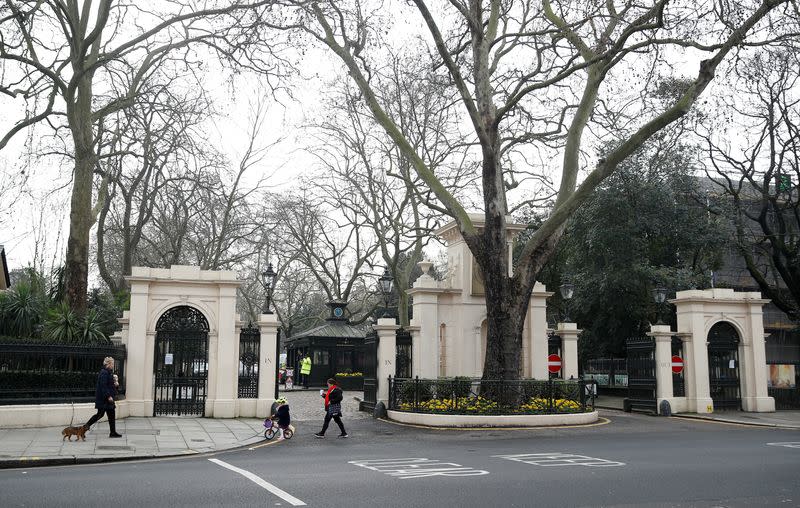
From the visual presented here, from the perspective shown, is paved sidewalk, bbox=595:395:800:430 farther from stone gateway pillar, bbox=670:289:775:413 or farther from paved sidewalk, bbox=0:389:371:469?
paved sidewalk, bbox=0:389:371:469

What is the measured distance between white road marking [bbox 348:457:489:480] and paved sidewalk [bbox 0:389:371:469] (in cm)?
385

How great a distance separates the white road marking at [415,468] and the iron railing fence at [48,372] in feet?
29.2

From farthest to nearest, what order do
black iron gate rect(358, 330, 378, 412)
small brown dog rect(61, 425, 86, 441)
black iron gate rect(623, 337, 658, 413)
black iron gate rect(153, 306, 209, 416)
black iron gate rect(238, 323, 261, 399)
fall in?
black iron gate rect(623, 337, 658, 413) < black iron gate rect(358, 330, 378, 412) < black iron gate rect(238, 323, 261, 399) < black iron gate rect(153, 306, 209, 416) < small brown dog rect(61, 425, 86, 441)

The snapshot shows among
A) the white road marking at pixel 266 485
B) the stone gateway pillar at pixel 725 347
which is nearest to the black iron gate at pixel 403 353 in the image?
the stone gateway pillar at pixel 725 347

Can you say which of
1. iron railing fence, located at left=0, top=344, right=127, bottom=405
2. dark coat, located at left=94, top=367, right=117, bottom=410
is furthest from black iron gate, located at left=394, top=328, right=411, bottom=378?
dark coat, located at left=94, top=367, right=117, bottom=410

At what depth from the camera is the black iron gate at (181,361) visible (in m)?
19.9

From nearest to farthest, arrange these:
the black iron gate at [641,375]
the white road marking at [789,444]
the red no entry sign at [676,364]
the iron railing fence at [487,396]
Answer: the white road marking at [789,444] → the iron railing fence at [487,396] → the red no entry sign at [676,364] → the black iron gate at [641,375]

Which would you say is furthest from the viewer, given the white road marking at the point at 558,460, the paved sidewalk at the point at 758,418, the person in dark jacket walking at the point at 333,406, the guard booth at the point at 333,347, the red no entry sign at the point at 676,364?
the guard booth at the point at 333,347

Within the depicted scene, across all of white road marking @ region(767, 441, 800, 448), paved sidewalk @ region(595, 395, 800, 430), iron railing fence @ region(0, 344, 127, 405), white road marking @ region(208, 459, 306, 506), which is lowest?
paved sidewalk @ region(595, 395, 800, 430)

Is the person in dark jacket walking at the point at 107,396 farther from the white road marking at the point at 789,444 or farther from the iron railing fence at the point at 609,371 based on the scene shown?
the iron railing fence at the point at 609,371

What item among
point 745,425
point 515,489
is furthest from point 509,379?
point 515,489

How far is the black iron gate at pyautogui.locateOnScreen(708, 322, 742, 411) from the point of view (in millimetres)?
24953

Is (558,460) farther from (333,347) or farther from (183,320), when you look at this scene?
(333,347)

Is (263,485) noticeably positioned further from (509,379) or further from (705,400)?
(705,400)
